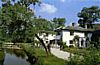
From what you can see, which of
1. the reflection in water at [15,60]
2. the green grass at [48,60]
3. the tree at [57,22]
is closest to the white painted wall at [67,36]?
the tree at [57,22]

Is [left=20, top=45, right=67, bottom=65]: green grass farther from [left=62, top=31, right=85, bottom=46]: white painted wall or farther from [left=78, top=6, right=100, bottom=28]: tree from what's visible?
[left=78, top=6, right=100, bottom=28]: tree

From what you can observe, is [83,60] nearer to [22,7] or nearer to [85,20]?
[22,7]

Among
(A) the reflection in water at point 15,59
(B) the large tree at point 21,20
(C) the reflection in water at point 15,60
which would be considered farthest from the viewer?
(B) the large tree at point 21,20

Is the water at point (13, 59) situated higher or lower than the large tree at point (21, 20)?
lower

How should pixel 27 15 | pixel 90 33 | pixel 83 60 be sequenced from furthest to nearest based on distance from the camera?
pixel 90 33 → pixel 27 15 → pixel 83 60

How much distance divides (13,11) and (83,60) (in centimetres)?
2893

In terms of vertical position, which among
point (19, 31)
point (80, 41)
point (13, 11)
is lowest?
point (80, 41)

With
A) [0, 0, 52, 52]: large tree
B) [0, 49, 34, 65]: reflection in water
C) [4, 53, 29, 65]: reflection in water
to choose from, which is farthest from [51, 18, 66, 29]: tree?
[4, 53, 29, 65]: reflection in water

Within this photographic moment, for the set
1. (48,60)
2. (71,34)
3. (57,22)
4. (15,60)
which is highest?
(57,22)

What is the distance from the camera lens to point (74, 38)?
272 ft

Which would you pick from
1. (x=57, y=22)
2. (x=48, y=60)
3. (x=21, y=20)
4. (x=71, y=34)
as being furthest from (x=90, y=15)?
(x=48, y=60)

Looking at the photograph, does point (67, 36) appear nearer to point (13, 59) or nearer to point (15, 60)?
point (13, 59)

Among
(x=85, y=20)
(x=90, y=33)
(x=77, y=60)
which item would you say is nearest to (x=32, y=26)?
(x=77, y=60)

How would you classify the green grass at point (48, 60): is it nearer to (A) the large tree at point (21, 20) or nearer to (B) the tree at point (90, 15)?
(A) the large tree at point (21, 20)
